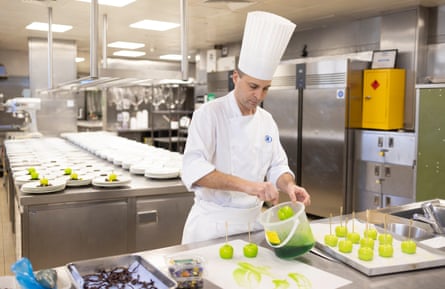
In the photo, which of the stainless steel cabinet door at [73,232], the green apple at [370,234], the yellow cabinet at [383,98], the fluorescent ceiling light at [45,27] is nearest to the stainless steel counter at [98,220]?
the stainless steel cabinet door at [73,232]

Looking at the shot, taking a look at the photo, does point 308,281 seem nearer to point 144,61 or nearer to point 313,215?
point 313,215

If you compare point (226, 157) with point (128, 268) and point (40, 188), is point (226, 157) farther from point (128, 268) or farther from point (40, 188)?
point (40, 188)

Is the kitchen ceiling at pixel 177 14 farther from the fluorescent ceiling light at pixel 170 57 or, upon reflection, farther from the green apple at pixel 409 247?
the green apple at pixel 409 247

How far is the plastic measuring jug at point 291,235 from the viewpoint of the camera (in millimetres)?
1483

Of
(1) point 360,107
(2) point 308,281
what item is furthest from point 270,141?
(1) point 360,107

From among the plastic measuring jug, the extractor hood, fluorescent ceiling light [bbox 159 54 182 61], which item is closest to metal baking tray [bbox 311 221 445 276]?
the plastic measuring jug

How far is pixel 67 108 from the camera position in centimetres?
778

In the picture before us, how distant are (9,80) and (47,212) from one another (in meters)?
7.97

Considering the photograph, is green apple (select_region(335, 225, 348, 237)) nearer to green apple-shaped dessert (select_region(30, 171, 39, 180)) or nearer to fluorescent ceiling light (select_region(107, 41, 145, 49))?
green apple-shaped dessert (select_region(30, 171, 39, 180))

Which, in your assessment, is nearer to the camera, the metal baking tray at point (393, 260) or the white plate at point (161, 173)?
the metal baking tray at point (393, 260)

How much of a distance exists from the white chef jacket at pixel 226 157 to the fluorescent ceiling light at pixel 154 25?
4.50 metres

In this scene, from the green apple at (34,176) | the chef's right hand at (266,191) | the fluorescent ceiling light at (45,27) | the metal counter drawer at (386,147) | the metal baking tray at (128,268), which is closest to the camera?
the metal baking tray at (128,268)

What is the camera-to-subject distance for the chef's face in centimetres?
191

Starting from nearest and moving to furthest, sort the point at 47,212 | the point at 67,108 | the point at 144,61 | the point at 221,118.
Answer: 1. the point at 221,118
2. the point at 47,212
3. the point at 67,108
4. the point at 144,61
